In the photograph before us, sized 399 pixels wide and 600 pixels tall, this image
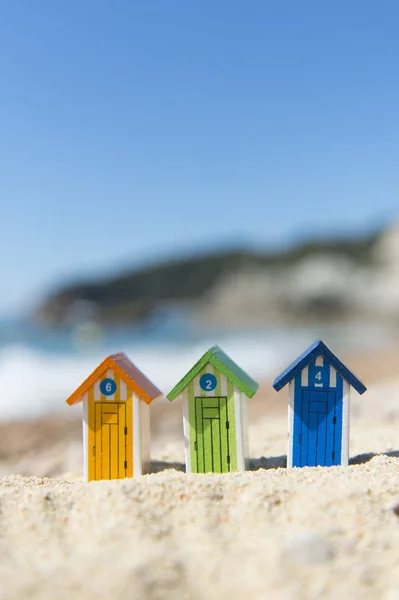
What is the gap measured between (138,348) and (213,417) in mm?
26091

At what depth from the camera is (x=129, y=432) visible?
532 centimetres

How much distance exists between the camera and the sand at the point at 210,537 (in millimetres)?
3107

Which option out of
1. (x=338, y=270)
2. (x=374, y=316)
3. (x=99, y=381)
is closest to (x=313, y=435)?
(x=99, y=381)

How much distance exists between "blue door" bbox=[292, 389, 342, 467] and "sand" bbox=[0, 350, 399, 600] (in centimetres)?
27

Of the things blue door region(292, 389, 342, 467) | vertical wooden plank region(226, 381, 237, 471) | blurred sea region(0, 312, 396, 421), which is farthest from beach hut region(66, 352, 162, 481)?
blurred sea region(0, 312, 396, 421)

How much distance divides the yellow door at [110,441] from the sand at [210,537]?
28.4 inches

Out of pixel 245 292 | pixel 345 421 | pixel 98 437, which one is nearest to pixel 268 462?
pixel 345 421

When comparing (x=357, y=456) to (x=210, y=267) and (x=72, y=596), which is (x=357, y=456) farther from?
(x=210, y=267)

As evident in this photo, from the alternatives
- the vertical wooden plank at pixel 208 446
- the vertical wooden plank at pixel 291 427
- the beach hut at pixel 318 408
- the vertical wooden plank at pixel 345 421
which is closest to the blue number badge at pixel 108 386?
the vertical wooden plank at pixel 208 446

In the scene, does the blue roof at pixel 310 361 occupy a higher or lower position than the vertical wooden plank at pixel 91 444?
higher

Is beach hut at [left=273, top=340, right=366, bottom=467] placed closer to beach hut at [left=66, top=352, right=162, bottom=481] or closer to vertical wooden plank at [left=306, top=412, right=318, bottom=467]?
vertical wooden plank at [left=306, top=412, right=318, bottom=467]

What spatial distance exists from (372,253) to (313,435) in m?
48.7

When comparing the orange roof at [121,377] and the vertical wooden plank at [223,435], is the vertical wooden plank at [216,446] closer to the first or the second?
the vertical wooden plank at [223,435]

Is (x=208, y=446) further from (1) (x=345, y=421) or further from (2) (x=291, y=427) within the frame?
(1) (x=345, y=421)
